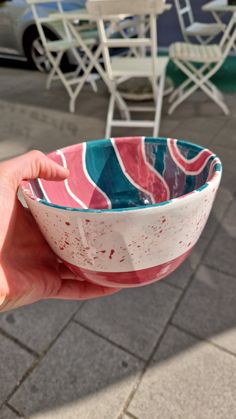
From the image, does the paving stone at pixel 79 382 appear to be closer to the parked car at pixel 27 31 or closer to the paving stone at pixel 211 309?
the paving stone at pixel 211 309

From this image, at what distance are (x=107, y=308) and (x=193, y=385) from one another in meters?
0.43

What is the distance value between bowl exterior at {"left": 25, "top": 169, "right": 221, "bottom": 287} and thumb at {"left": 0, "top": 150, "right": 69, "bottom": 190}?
16 centimetres

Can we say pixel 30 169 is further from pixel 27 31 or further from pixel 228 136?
pixel 27 31

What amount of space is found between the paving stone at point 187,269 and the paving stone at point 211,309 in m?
0.04

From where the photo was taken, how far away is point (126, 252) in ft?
1.54

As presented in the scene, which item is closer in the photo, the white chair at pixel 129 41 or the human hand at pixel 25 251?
the human hand at pixel 25 251

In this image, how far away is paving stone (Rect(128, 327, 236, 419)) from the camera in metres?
1.02

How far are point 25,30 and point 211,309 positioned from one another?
452cm

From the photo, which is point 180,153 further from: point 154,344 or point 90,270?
point 154,344

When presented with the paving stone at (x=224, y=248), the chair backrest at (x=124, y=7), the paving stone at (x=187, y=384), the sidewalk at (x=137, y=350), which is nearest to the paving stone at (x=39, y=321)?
the sidewalk at (x=137, y=350)

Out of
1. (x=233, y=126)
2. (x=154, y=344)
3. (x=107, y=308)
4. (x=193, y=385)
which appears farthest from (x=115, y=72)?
(x=193, y=385)

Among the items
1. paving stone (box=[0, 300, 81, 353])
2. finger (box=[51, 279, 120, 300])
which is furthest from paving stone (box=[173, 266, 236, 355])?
finger (box=[51, 279, 120, 300])

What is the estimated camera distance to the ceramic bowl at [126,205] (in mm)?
433

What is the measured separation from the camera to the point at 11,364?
118 centimetres
